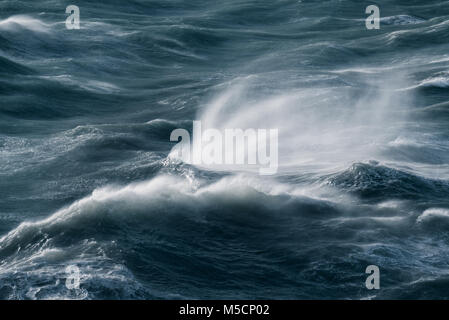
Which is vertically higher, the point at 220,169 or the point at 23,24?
the point at 23,24

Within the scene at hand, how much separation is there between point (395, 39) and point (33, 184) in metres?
47.0

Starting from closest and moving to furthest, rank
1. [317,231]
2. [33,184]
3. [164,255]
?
1. [164,255]
2. [317,231]
3. [33,184]

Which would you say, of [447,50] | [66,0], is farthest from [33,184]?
[66,0]

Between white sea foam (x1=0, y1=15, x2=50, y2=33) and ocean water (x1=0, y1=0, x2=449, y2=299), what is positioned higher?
white sea foam (x1=0, y1=15, x2=50, y2=33)

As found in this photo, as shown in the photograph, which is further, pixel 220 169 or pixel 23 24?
pixel 23 24

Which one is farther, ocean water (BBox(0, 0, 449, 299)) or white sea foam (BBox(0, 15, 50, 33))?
white sea foam (BBox(0, 15, 50, 33))

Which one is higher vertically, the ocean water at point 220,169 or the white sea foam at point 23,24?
the white sea foam at point 23,24

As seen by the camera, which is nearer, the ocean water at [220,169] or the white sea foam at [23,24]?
the ocean water at [220,169]

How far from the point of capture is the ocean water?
31.7 m

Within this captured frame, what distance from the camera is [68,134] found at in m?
49.4

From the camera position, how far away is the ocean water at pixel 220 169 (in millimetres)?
31688

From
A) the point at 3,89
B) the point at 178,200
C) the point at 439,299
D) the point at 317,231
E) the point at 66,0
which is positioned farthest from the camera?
the point at 66,0

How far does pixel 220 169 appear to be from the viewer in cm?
4394

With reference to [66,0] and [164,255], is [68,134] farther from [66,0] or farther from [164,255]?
[66,0]
